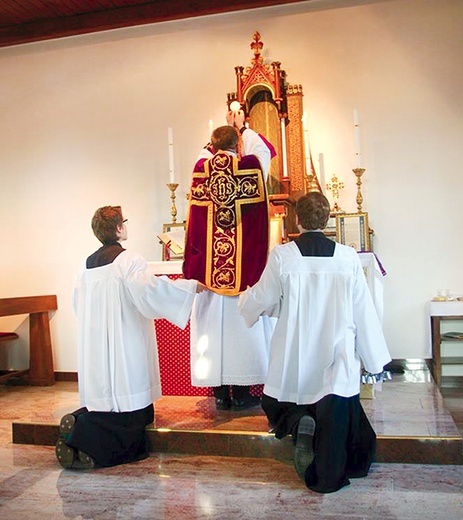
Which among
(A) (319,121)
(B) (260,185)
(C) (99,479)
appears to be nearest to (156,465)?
(C) (99,479)

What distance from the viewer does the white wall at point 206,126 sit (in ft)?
16.9

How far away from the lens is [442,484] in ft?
9.49

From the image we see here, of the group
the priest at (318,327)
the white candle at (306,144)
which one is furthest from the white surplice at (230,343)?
the white candle at (306,144)

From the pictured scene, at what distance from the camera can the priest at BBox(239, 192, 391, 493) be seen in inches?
120

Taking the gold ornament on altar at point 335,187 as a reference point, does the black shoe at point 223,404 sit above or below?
below

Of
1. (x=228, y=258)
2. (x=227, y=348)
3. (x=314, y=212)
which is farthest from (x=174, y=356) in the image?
(x=314, y=212)

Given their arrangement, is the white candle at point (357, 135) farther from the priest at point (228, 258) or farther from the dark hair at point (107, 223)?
the dark hair at point (107, 223)

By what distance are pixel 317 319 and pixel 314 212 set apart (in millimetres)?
570

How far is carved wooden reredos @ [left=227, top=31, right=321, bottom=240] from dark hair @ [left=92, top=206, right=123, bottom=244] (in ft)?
6.31

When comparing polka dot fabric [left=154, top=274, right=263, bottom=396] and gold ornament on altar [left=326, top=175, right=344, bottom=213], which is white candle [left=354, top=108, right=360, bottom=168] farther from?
polka dot fabric [left=154, top=274, right=263, bottom=396]

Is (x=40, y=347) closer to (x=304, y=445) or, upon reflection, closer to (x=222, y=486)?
(x=222, y=486)

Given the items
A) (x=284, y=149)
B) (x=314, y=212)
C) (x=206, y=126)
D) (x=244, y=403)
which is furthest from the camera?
(x=206, y=126)

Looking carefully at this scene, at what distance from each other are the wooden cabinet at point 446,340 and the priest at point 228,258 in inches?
71.7

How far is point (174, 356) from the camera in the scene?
433cm
